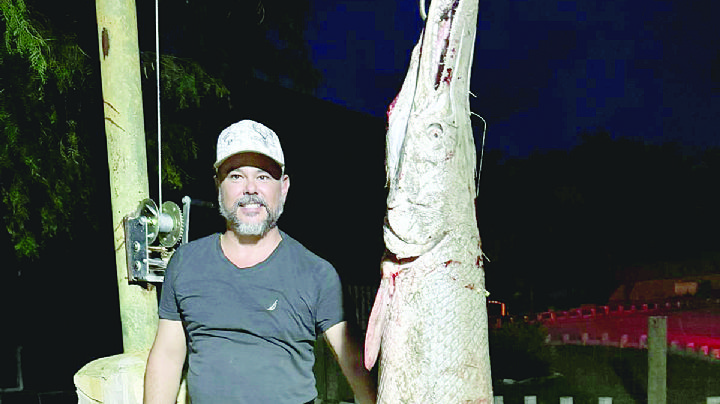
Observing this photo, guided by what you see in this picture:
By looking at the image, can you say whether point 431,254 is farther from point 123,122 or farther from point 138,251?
point 123,122

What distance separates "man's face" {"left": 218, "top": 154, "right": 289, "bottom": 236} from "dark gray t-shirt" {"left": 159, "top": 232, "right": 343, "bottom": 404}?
0.47 feet

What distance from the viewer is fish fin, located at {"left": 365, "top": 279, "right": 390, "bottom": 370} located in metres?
1.64

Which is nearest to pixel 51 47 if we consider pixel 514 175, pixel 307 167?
pixel 307 167

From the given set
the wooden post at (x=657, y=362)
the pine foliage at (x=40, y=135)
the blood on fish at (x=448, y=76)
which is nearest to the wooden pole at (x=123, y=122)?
the pine foliage at (x=40, y=135)

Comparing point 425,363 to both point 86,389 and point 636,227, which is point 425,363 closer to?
point 86,389

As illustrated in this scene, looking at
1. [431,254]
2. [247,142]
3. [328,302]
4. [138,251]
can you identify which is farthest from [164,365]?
[431,254]

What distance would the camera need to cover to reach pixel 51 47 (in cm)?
394

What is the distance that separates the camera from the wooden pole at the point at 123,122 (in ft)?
8.21

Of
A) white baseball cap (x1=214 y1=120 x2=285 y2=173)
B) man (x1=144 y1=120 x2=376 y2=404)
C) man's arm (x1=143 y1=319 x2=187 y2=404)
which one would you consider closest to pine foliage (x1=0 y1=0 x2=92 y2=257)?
white baseball cap (x1=214 y1=120 x2=285 y2=173)

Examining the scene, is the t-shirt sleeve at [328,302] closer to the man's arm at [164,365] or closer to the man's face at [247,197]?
the man's face at [247,197]

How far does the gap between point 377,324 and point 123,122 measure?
1591mm

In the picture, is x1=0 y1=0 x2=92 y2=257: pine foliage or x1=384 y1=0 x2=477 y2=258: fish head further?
x1=0 y1=0 x2=92 y2=257: pine foliage

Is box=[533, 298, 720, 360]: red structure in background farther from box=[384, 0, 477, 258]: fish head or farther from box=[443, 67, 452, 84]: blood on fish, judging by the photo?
box=[443, 67, 452, 84]: blood on fish

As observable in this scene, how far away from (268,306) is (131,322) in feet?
2.83
